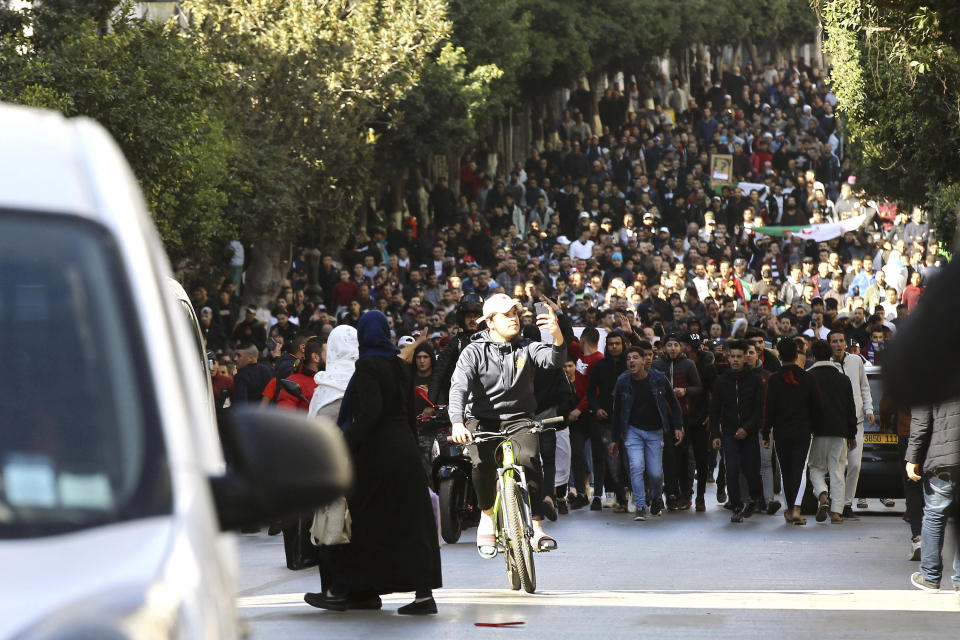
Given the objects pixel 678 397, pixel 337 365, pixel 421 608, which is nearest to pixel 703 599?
pixel 421 608

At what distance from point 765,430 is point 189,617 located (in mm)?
15702

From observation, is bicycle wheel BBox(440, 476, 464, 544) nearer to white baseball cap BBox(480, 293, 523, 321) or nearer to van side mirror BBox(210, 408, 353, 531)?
white baseball cap BBox(480, 293, 523, 321)

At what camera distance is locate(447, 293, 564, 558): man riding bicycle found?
1273 centimetres

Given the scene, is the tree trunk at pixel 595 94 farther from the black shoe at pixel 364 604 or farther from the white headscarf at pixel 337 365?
the black shoe at pixel 364 604

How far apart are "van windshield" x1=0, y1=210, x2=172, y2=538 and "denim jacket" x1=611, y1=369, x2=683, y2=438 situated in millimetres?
15808

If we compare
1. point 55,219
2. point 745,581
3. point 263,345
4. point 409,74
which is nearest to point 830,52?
point 263,345

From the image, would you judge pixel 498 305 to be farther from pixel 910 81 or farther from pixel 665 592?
pixel 910 81

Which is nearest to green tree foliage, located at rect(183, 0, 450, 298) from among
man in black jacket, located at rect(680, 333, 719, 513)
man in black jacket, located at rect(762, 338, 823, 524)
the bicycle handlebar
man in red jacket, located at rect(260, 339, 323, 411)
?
man in black jacket, located at rect(680, 333, 719, 513)

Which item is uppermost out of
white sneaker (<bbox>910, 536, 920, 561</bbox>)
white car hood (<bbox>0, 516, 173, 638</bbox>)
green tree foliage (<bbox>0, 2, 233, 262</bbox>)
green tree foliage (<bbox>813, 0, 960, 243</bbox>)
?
green tree foliage (<bbox>0, 2, 233, 262</bbox>)

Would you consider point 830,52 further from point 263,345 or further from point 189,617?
point 189,617

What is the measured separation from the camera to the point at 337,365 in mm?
12695

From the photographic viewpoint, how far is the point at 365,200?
45.6 meters

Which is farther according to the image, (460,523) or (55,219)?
(460,523)

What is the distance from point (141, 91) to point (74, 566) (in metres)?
26.6
